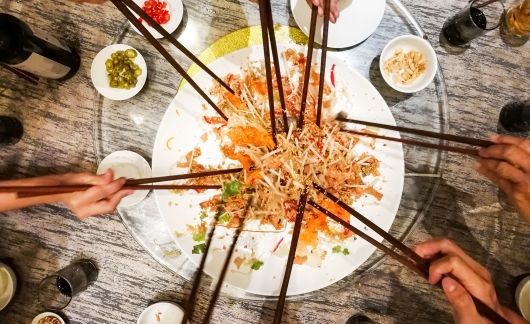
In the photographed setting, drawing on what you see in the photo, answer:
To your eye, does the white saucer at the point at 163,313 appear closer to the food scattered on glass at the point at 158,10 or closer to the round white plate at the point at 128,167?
the round white plate at the point at 128,167

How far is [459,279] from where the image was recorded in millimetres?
1586

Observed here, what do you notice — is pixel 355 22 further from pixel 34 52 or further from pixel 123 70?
pixel 34 52

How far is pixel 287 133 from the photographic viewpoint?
1927mm

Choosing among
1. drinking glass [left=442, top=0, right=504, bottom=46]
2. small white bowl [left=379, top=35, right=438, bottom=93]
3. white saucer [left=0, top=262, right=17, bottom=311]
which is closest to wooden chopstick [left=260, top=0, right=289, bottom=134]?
small white bowl [left=379, top=35, right=438, bottom=93]

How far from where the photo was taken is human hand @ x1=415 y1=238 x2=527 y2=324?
1.53 m

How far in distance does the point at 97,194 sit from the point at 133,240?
72cm

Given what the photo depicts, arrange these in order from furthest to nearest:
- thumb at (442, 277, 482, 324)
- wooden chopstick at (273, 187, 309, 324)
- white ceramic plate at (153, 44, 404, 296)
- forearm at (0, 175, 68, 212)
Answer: white ceramic plate at (153, 44, 404, 296) → forearm at (0, 175, 68, 212) → thumb at (442, 277, 482, 324) → wooden chopstick at (273, 187, 309, 324)

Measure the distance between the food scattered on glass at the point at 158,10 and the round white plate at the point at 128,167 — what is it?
26.6 inches

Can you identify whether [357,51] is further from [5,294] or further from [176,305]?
[5,294]

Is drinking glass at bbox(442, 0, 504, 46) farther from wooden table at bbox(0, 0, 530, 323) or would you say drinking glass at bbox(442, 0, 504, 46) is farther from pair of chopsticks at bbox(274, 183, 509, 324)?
pair of chopsticks at bbox(274, 183, 509, 324)

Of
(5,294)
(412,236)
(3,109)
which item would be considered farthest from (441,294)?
(3,109)

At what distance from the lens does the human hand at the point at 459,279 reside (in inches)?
60.1

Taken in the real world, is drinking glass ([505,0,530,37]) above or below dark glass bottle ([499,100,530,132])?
above

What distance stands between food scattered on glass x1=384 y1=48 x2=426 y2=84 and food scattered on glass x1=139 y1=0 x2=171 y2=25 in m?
1.11
